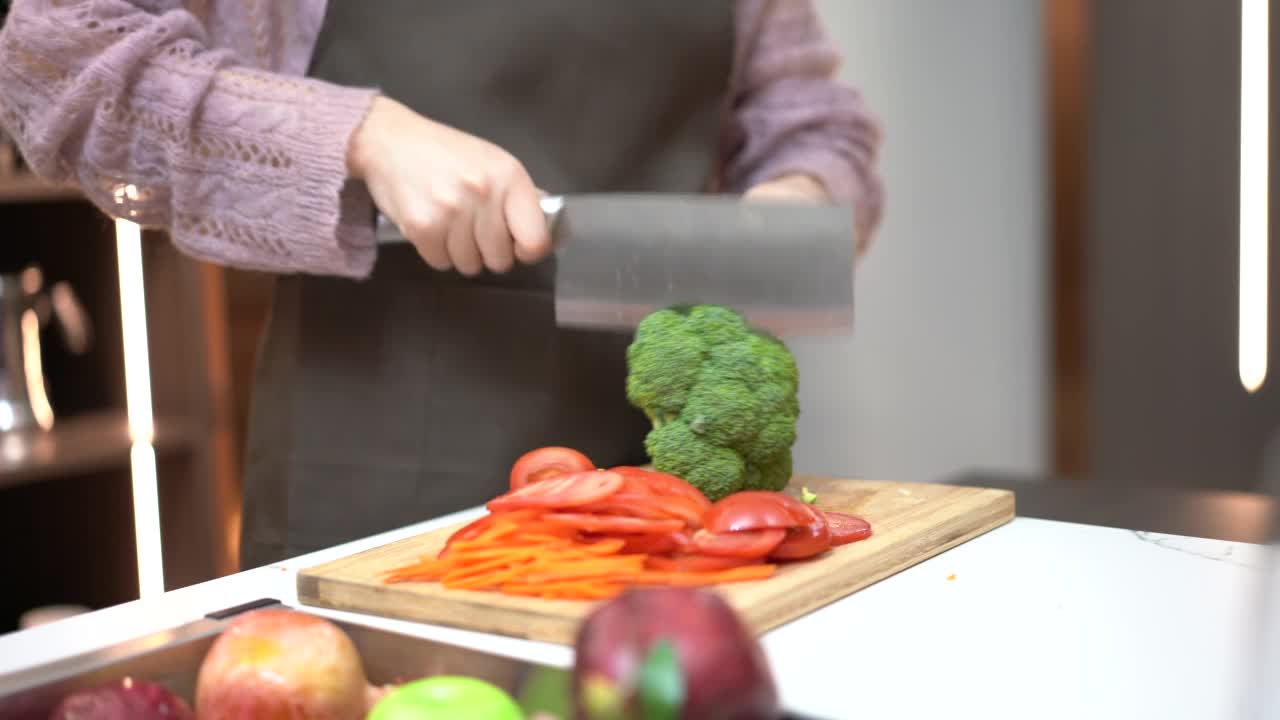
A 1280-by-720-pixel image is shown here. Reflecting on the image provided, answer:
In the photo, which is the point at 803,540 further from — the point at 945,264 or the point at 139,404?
the point at 945,264

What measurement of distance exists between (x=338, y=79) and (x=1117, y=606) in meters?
0.87

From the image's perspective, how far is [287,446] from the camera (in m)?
1.28

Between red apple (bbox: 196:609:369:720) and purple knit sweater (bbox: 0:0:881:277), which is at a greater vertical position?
purple knit sweater (bbox: 0:0:881:277)

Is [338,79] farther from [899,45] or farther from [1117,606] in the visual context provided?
[899,45]

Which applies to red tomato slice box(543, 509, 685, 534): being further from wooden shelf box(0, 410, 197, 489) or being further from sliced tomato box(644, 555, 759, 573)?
wooden shelf box(0, 410, 197, 489)

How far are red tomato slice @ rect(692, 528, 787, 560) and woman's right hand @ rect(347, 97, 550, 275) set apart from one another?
1.11 ft

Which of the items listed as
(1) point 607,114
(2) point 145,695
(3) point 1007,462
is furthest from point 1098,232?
(2) point 145,695

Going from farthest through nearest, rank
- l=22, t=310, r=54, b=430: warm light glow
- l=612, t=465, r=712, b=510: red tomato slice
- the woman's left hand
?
l=22, t=310, r=54, b=430: warm light glow
the woman's left hand
l=612, t=465, r=712, b=510: red tomato slice

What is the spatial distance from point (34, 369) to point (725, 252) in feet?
4.48

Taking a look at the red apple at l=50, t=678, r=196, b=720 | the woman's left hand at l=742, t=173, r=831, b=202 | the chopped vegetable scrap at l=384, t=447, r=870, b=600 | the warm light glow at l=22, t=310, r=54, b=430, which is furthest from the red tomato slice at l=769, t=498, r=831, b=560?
the warm light glow at l=22, t=310, r=54, b=430

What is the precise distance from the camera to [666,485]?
91 centimetres

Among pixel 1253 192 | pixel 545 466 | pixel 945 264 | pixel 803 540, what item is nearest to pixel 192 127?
pixel 545 466

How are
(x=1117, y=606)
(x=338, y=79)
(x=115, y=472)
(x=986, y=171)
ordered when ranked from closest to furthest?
(x=1117, y=606), (x=338, y=79), (x=115, y=472), (x=986, y=171)

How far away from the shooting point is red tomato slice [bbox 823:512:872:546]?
36.8 inches
